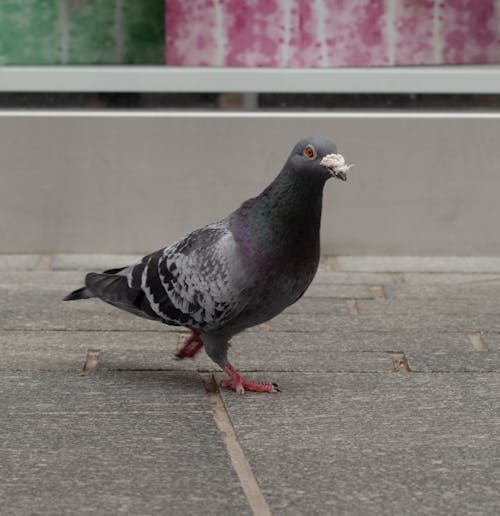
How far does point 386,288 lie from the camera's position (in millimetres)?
6254

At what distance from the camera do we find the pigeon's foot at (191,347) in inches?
192

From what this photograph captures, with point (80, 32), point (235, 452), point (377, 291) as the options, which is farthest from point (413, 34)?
point (235, 452)

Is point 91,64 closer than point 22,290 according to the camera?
No

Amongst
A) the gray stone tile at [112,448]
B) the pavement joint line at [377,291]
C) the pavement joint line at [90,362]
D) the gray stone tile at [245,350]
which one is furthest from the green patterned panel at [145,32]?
the gray stone tile at [112,448]

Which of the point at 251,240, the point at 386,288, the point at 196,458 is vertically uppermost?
the point at 251,240

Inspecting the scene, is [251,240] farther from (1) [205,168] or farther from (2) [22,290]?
(1) [205,168]

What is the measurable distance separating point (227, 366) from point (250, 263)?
40 centimetres

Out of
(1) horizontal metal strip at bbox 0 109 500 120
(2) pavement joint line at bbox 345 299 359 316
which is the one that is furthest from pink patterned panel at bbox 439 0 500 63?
(2) pavement joint line at bbox 345 299 359 316

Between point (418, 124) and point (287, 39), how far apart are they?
31.5 inches

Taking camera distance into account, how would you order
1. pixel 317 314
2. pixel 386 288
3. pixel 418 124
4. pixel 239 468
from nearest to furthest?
pixel 239 468, pixel 317 314, pixel 386 288, pixel 418 124

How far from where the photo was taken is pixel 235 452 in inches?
158

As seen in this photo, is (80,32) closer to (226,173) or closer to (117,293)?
(226,173)

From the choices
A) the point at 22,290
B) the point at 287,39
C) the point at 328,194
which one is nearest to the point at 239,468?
the point at 22,290

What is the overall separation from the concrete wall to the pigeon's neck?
2.35 m
